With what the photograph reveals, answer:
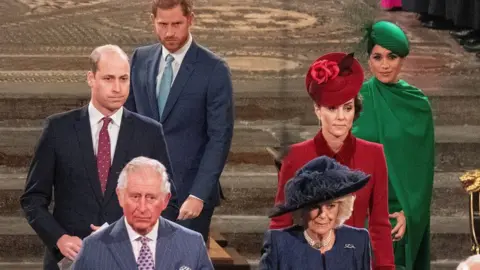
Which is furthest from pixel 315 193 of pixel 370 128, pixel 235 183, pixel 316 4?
pixel 316 4

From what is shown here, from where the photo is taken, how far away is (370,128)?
6.86m

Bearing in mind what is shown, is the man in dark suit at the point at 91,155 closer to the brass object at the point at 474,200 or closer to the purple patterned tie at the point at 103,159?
the purple patterned tie at the point at 103,159

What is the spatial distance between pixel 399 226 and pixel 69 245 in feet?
5.14

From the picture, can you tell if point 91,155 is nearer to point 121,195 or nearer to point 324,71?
point 121,195

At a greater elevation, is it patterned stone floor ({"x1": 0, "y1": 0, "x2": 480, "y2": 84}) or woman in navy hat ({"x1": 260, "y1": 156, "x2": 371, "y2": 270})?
woman in navy hat ({"x1": 260, "y1": 156, "x2": 371, "y2": 270})

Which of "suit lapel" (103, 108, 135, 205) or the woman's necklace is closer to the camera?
the woman's necklace

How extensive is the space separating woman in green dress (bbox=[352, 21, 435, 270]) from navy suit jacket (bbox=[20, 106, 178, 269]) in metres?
1.26

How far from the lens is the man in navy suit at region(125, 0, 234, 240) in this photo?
260 inches

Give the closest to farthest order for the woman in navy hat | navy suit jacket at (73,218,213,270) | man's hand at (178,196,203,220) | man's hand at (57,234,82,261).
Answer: navy suit jacket at (73,218,213,270) < the woman in navy hat < man's hand at (57,234,82,261) < man's hand at (178,196,203,220)

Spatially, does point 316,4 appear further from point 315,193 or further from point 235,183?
point 315,193

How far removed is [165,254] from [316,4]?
690 centimetres

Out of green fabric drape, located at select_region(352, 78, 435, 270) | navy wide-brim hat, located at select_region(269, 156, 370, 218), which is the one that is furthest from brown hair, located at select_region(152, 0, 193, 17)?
navy wide-brim hat, located at select_region(269, 156, 370, 218)

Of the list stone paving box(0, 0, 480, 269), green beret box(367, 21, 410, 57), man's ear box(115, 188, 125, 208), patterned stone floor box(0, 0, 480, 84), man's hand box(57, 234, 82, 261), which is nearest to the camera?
man's ear box(115, 188, 125, 208)

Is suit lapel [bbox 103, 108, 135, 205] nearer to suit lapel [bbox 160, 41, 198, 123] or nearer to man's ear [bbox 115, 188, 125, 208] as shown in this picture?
man's ear [bbox 115, 188, 125, 208]
